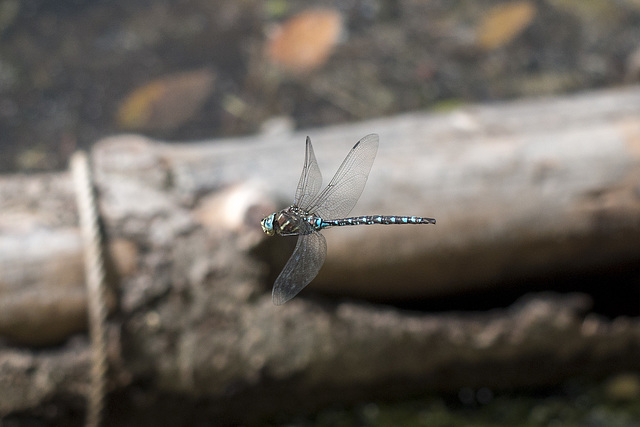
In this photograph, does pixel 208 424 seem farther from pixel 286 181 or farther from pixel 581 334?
pixel 581 334

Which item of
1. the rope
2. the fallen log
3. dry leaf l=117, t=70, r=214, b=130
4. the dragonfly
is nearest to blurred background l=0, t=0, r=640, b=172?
dry leaf l=117, t=70, r=214, b=130

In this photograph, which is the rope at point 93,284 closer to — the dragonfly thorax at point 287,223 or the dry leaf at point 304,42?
the dragonfly thorax at point 287,223

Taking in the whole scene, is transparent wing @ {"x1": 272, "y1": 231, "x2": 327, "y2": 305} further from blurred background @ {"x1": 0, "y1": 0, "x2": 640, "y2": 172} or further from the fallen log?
blurred background @ {"x1": 0, "y1": 0, "x2": 640, "y2": 172}

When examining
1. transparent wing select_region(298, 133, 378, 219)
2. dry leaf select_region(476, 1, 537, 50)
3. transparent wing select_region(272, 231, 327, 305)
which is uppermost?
dry leaf select_region(476, 1, 537, 50)

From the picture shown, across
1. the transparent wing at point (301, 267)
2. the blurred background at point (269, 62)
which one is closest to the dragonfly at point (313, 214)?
the transparent wing at point (301, 267)

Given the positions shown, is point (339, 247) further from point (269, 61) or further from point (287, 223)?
point (269, 61)

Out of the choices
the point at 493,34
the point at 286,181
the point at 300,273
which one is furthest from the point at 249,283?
the point at 493,34

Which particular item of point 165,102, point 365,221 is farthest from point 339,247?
point 165,102
